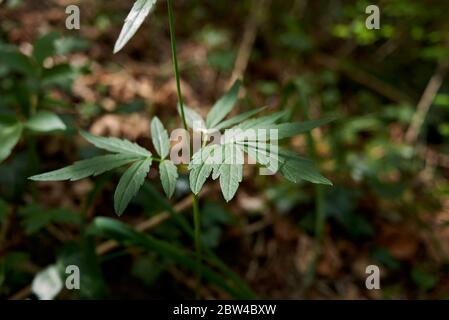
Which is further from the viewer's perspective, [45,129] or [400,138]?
[400,138]

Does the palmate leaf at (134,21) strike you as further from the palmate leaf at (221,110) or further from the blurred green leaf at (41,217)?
the blurred green leaf at (41,217)

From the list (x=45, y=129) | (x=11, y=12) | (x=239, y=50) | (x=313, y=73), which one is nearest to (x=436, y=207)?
(x=313, y=73)

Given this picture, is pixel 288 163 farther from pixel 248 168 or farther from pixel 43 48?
pixel 248 168

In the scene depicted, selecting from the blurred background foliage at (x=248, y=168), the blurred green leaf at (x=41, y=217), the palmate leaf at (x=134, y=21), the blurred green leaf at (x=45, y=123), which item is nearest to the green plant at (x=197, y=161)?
the palmate leaf at (x=134, y=21)

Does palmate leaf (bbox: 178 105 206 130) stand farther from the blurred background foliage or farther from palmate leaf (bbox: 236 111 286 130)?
the blurred background foliage

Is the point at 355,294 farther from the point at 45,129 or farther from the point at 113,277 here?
the point at 45,129

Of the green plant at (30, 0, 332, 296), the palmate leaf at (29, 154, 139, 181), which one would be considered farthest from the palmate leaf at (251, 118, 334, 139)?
the palmate leaf at (29, 154, 139, 181)
